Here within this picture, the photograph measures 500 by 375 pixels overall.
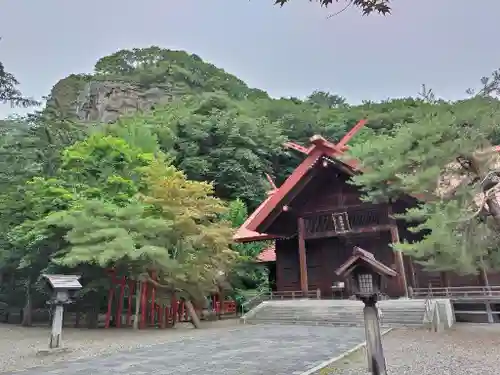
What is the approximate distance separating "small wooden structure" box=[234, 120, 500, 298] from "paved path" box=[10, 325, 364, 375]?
608 centimetres

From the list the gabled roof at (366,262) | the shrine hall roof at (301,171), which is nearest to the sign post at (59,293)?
the gabled roof at (366,262)

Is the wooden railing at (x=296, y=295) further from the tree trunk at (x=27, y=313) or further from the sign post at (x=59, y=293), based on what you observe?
the tree trunk at (x=27, y=313)

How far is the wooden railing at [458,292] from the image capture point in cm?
Result: 1374

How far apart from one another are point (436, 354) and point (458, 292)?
7.02 metres

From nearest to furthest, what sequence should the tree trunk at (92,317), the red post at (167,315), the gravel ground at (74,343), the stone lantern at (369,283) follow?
the stone lantern at (369,283), the gravel ground at (74,343), the red post at (167,315), the tree trunk at (92,317)

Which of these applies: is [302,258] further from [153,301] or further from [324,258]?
[153,301]

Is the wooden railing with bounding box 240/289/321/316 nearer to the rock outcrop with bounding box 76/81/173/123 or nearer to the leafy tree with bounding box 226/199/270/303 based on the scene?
the leafy tree with bounding box 226/199/270/303

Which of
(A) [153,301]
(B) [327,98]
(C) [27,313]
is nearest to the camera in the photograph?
(A) [153,301]

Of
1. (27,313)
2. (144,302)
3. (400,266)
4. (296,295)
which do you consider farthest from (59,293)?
(400,266)

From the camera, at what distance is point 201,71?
2194 inches

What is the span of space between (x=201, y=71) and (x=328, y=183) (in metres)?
41.4

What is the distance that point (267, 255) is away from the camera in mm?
23188

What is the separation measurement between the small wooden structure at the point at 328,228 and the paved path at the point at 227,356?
239 inches

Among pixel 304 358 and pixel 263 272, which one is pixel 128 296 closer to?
pixel 263 272
